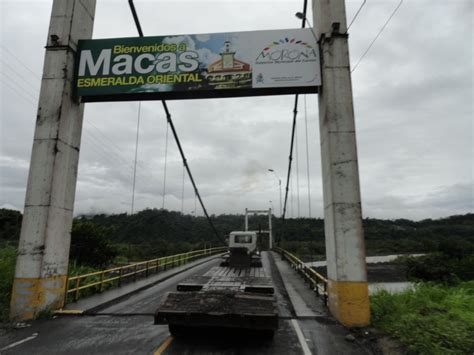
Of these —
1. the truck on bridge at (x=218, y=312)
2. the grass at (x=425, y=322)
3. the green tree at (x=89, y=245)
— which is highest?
the green tree at (x=89, y=245)

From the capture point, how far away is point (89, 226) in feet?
63.1

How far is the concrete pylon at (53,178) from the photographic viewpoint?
28.0 ft

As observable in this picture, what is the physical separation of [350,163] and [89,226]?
16903 millimetres

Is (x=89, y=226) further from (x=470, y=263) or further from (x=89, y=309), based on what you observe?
(x=470, y=263)

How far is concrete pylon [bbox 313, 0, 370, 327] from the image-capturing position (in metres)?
7.81

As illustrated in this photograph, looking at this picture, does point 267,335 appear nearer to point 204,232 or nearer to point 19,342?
point 19,342

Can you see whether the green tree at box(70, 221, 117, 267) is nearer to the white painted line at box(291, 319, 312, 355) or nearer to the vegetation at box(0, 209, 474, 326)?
the vegetation at box(0, 209, 474, 326)

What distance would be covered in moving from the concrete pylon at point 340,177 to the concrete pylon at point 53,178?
26.3 ft

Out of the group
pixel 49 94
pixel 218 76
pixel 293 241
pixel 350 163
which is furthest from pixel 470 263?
pixel 293 241

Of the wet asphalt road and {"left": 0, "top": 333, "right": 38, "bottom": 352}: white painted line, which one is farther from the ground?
the wet asphalt road

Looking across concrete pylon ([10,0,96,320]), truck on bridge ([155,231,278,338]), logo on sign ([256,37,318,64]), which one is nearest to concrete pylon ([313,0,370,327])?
logo on sign ([256,37,318,64])

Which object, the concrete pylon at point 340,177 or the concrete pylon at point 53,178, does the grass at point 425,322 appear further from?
the concrete pylon at point 53,178

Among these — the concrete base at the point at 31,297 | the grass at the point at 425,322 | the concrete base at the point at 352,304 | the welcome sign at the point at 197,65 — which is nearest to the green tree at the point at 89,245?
the concrete base at the point at 31,297

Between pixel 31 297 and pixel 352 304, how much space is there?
28.4ft
